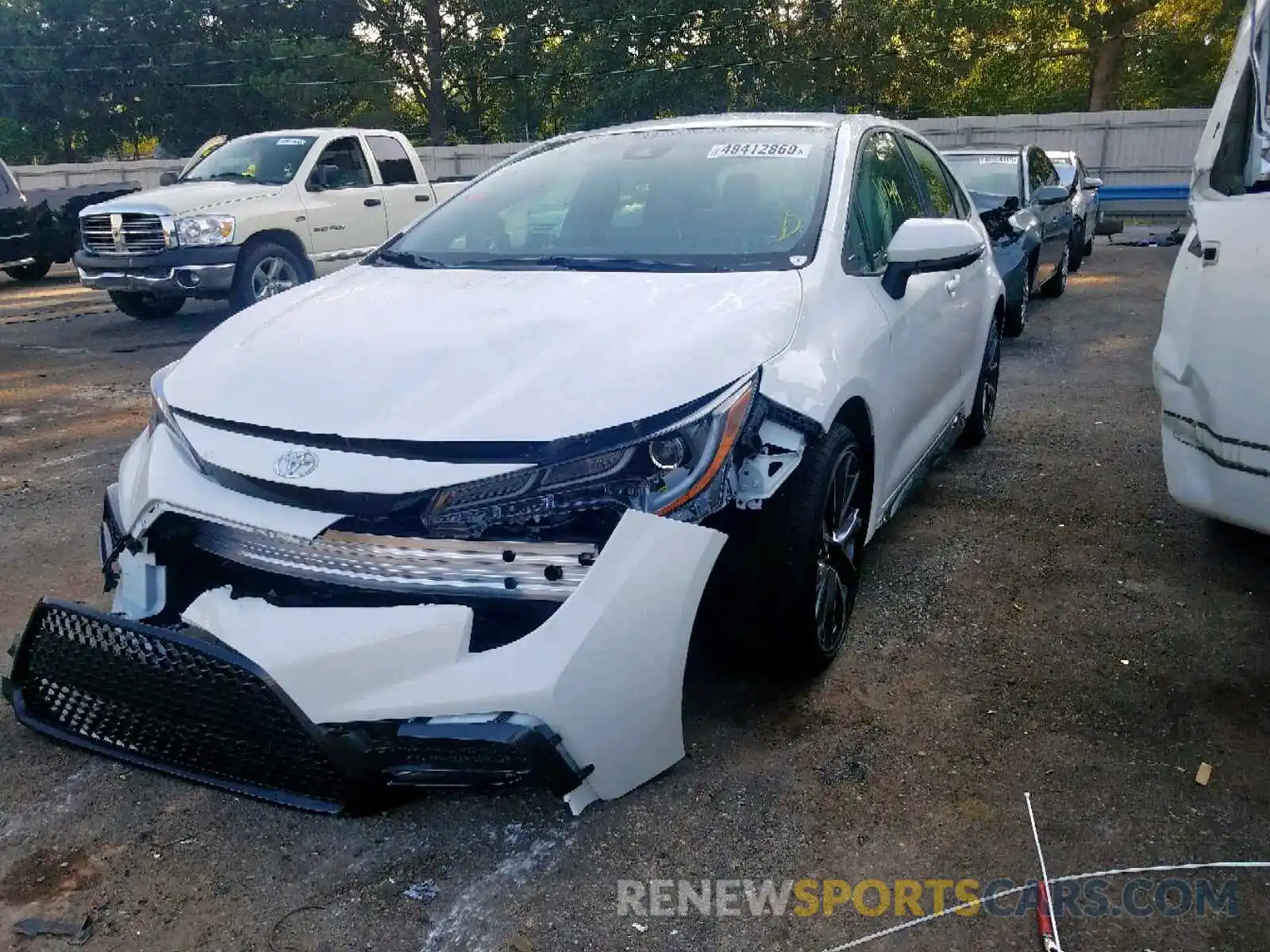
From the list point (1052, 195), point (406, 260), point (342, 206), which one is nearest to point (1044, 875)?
point (406, 260)

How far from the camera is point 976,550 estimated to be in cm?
429

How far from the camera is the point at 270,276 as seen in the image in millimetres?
9812

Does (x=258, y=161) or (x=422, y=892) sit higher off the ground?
(x=258, y=161)

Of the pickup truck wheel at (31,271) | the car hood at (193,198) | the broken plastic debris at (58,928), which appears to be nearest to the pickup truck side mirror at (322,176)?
the car hood at (193,198)

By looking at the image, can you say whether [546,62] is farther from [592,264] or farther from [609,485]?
[609,485]

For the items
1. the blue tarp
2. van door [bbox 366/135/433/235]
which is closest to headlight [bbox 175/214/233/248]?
van door [bbox 366/135/433/235]

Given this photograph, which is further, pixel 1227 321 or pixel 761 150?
pixel 761 150

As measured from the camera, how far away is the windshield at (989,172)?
922cm

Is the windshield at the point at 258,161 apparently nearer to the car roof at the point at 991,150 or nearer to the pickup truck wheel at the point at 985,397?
the car roof at the point at 991,150

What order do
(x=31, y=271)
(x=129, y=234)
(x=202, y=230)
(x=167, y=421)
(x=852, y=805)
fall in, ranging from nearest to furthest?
1. (x=852, y=805)
2. (x=167, y=421)
3. (x=202, y=230)
4. (x=129, y=234)
5. (x=31, y=271)

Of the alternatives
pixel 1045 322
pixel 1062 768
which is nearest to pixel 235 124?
pixel 1045 322

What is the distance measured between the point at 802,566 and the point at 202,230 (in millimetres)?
8082

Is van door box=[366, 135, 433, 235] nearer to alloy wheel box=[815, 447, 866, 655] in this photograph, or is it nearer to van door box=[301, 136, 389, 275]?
van door box=[301, 136, 389, 275]

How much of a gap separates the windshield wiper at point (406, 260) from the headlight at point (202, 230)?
623cm
